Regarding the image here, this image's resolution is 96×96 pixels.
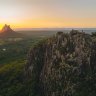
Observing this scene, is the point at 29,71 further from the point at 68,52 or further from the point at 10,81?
the point at 68,52

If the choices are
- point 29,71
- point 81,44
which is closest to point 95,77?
point 81,44

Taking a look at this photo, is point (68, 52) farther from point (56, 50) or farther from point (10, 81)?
point (10, 81)

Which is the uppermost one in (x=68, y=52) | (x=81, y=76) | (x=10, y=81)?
(x=68, y=52)

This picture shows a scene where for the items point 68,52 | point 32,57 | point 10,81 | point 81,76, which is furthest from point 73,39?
point 10,81

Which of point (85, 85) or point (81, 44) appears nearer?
point (85, 85)

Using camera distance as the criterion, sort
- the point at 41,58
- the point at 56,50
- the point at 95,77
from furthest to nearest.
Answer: the point at 41,58, the point at 56,50, the point at 95,77

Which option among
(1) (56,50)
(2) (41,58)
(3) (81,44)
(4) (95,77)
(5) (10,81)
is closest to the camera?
(4) (95,77)

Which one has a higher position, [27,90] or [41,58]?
[41,58]
